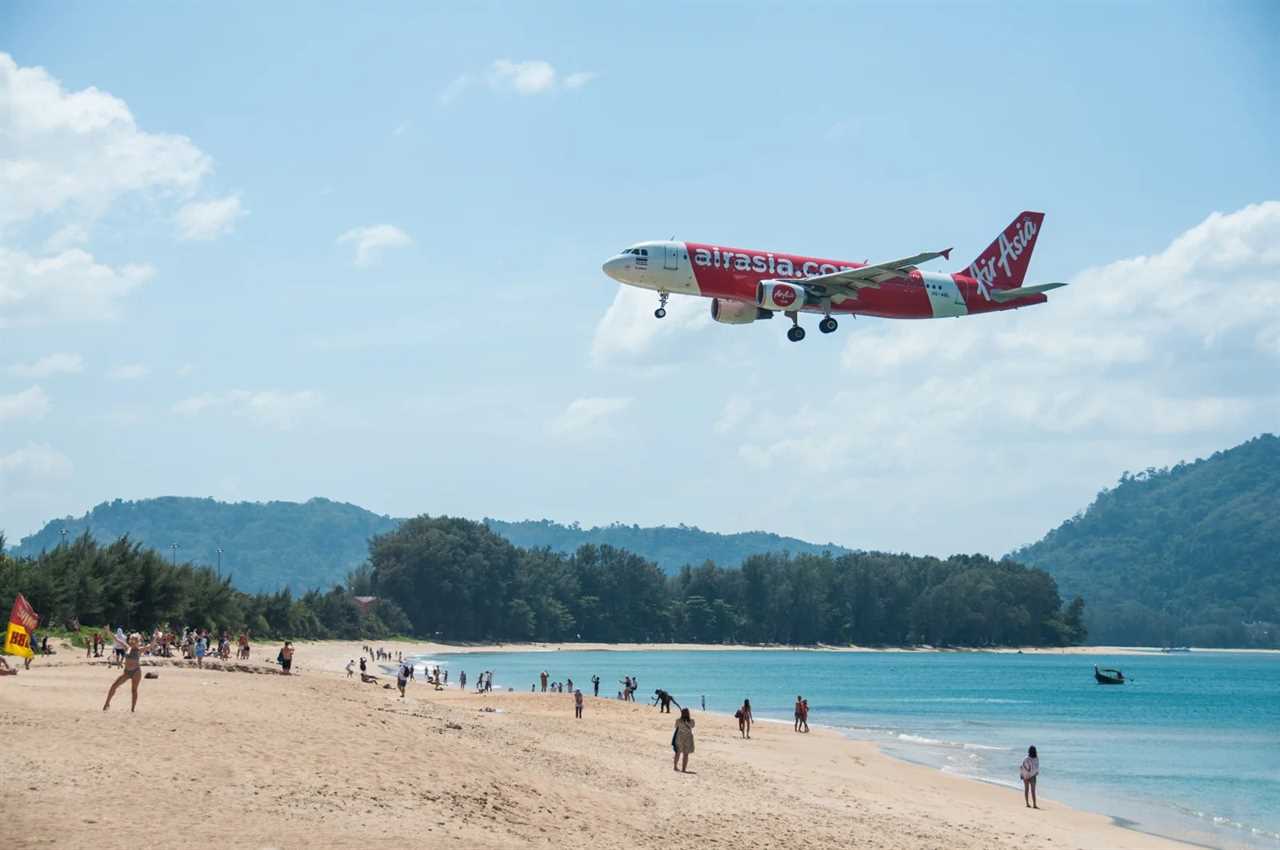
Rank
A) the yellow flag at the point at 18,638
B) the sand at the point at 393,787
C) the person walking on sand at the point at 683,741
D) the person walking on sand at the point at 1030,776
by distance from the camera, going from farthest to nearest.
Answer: the person walking on sand at the point at 1030,776
the person walking on sand at the point at 683,741
the yellow flag at the point at 18,638
the sand at the point at 393,787

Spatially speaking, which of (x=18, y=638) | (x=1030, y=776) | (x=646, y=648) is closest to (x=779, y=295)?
(x=1030, y=776)

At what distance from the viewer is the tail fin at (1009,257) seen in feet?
182

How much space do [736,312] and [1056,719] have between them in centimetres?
3533

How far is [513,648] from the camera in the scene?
166000 mm

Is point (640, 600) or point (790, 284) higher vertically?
point (790, 284)

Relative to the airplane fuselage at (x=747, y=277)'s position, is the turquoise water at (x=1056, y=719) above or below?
below

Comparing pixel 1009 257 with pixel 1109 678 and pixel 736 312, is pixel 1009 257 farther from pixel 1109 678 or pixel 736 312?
pixel 1109 678

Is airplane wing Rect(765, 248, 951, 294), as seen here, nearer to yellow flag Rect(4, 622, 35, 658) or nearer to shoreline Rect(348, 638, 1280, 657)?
yellow flag Rect(4, 622, 35, 658)

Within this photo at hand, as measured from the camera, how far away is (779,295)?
155 feet

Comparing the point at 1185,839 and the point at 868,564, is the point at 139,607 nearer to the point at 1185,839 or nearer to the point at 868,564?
the point at 1185,839

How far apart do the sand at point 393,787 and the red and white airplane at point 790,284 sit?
16.5 meters

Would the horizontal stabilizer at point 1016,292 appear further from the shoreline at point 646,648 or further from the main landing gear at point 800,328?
the shoreline at point 646,648

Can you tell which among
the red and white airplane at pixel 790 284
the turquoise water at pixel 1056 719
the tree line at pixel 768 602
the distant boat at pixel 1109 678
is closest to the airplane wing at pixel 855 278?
the red and white airplane at pixel 790 284

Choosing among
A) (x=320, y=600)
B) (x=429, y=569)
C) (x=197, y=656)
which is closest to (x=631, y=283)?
(x=197, y=656)
